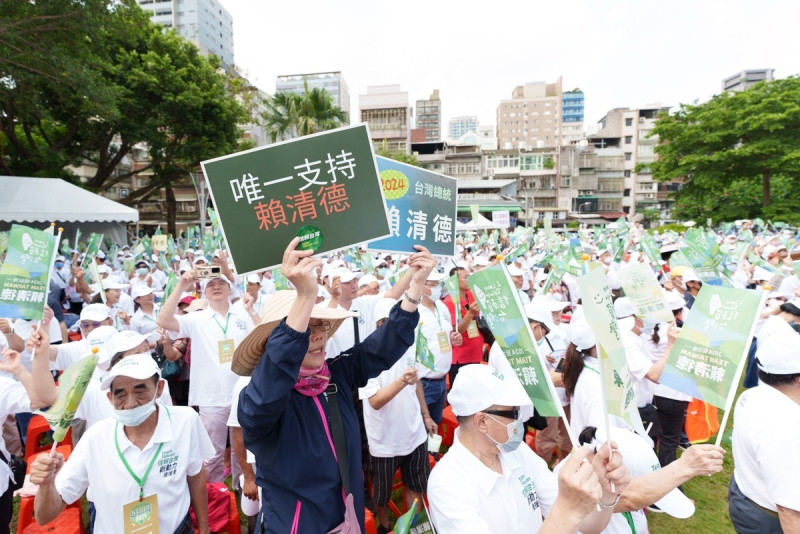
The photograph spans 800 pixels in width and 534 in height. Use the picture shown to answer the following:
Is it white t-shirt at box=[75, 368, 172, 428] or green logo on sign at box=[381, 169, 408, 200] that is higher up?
green logo on sign at box=[381, 169, 408, 200]

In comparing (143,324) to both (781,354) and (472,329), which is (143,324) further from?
(781,354)

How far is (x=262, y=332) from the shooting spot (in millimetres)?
2006

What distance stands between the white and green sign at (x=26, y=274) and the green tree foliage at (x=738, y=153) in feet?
98.0

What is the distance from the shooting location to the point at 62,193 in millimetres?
17812

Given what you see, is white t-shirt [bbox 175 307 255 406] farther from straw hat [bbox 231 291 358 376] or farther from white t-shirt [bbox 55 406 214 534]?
straw hat [bbox 231 291 358 376]

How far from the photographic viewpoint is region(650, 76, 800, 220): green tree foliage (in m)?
24.6

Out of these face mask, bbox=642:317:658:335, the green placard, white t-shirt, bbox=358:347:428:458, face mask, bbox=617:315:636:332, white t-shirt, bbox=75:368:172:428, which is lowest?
white t-shirt, bbox=358:347:428:458

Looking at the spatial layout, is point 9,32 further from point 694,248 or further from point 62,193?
point 694,248

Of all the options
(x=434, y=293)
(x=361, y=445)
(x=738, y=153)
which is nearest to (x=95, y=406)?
(x=361, y=445)

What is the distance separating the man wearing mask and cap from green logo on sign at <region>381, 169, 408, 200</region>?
5.97 feet

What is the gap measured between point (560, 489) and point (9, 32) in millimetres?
14587

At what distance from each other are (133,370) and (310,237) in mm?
1223

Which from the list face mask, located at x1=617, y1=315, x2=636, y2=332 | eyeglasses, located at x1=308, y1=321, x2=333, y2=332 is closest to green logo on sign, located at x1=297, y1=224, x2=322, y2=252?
eyeglasses, located at x1=308, y1=321, x2=333, y2=332

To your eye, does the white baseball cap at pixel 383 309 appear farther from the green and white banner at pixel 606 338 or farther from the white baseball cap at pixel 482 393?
the green and white banner at pixel 606 338
